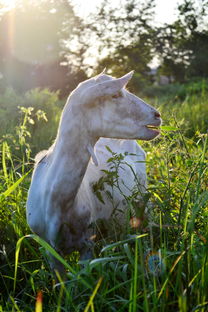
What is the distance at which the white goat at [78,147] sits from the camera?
2.52 metres

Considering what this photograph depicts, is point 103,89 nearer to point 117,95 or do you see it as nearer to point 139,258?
point 117,95

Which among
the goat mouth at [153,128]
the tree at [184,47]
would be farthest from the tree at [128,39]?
the goat mouth at [153,128]

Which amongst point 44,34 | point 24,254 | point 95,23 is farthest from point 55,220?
point 95,23

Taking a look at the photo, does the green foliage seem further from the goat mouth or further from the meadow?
the goat mouth

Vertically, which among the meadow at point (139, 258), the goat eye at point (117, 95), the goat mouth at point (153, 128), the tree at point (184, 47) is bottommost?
the tree at point (184, 47)

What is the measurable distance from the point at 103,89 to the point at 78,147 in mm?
358

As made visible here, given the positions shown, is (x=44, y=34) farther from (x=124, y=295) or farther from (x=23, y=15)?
(x=124, y=295)

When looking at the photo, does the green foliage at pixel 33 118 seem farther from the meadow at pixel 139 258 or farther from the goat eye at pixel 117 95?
the goat eye at pixel 117 95

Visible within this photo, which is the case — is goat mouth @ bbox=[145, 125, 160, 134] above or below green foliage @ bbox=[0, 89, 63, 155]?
above

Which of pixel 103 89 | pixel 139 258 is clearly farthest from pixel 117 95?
pixel 139 258

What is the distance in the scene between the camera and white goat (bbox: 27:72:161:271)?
252 cm

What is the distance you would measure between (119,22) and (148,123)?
2078 centimetres

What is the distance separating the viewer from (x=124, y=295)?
1.95m

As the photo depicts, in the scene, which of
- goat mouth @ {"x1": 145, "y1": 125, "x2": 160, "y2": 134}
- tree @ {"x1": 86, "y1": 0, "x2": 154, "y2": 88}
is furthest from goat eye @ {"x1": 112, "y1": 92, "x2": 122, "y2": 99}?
tree @ {"x1": 86, "y1": 0, "x2": 154, "y2": 88}
